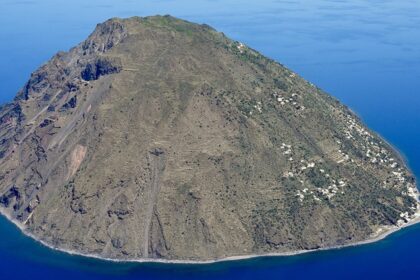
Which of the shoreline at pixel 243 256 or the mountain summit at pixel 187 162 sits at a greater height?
the mountain summit at pixel 187 162

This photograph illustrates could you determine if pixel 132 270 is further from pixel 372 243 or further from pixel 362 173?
pixel 362 173

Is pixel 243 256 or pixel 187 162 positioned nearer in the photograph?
pixel 243 256

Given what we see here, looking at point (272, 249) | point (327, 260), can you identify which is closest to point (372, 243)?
point (327, 260)

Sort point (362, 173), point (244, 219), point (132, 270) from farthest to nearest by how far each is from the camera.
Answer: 1. point (362, 173)
2. point (244, 219)
3. point (132, 270)

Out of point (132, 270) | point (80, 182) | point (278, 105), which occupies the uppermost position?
point (278, 105)

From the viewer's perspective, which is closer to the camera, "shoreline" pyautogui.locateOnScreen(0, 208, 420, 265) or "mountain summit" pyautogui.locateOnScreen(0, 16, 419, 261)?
"shoreline" pyautogui.locateOnScreen(0, 208, 420, 265)

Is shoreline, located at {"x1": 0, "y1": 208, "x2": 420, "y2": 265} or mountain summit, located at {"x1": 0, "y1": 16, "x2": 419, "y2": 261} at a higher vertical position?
mountain summit, located at {"x1": 0, "y1": 16, "x2": 419, "y2": 261}

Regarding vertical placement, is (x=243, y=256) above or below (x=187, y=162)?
below

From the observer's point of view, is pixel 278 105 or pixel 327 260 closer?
pixel 327 260
